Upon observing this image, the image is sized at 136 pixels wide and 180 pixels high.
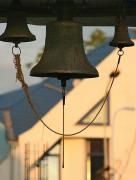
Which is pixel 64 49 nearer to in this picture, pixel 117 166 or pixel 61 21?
pixel 61 21

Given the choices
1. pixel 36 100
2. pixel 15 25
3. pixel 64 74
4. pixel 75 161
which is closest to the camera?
pixel 64 74

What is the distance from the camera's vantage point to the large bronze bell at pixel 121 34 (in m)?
4.99

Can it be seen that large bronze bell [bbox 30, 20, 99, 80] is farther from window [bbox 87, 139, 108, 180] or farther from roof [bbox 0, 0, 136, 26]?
window [bbox 87, 139, 108, 180]

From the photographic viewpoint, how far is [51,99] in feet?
63.6

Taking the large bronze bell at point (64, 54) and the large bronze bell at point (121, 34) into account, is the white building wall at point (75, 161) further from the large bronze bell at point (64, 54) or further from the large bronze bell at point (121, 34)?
the large bronze bell at point (64, 54)

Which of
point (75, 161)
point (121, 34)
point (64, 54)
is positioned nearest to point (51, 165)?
point (75, 161)

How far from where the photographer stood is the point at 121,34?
198 inches

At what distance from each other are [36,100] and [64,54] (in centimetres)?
1487

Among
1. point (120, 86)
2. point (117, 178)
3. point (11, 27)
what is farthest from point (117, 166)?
point (11, 27)

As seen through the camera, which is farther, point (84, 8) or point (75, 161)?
point (75, 161)

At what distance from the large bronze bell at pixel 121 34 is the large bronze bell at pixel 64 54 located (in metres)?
0.35

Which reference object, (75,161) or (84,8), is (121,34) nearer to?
(84,8)

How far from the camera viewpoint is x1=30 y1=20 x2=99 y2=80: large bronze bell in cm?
454

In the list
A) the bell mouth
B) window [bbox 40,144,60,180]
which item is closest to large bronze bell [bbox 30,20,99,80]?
the bell mouth
